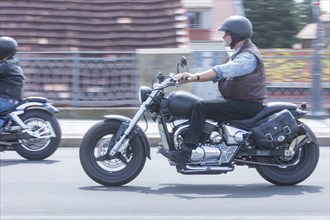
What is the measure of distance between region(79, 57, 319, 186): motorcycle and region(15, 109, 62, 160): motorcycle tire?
2.02 m

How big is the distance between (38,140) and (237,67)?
3463 millimetres

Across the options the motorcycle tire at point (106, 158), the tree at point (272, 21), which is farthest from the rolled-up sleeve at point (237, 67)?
the tree at point (272, 21)

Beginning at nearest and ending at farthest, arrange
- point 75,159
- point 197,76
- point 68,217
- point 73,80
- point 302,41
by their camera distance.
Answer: point 68,217
point 197,76
point 75,159
point 73,80
point 302,41

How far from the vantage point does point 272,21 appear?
41562 mm

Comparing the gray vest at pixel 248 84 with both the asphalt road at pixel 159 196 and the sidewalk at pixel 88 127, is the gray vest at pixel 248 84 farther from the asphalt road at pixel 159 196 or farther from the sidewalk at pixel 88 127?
the sidewalk at pixel 88 127

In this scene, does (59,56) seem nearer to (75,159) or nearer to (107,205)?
(75,159)

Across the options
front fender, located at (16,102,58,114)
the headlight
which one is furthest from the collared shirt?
front fender, located at (16,102,58,114)

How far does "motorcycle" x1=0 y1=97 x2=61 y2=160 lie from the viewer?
33.1 ft

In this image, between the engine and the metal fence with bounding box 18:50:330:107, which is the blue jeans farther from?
the metal fence with bounding box 18:50:330:107

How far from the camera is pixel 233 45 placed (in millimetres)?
8234

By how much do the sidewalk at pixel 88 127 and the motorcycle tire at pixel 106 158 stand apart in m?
3.80

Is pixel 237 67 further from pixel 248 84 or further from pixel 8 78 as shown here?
pixel 8 78

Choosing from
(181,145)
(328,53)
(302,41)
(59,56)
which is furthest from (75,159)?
(302,41)

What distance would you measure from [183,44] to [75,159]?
7439 millimetres
